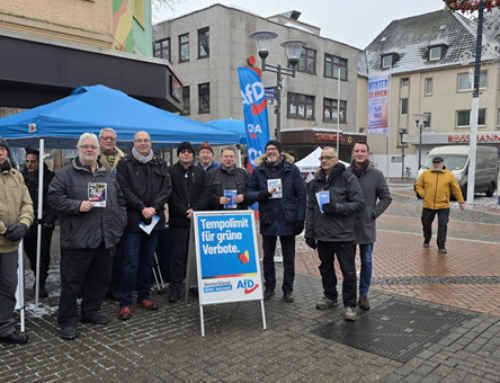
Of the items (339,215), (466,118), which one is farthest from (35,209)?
(466,118)

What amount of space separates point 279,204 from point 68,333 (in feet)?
9.04

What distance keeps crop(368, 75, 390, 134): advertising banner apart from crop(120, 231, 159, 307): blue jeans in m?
18.6

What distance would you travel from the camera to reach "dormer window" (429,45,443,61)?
3872 centimetres

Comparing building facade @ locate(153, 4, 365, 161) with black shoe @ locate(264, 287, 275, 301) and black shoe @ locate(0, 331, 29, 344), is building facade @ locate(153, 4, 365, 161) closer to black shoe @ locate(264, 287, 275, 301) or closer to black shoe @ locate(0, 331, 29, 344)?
black shoe @ locate(264, 287, 275, 301)

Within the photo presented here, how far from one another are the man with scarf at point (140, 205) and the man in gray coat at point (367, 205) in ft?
7.46

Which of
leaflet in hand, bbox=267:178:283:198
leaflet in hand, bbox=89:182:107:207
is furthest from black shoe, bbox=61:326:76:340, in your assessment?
leaflet in hand, bbox=267:178:283:198

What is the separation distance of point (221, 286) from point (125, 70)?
7820 millimetres

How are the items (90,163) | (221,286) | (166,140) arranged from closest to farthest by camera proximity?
(90,163), (221,286), (166,140)

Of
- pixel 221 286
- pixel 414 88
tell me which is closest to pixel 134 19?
pixel 221 286

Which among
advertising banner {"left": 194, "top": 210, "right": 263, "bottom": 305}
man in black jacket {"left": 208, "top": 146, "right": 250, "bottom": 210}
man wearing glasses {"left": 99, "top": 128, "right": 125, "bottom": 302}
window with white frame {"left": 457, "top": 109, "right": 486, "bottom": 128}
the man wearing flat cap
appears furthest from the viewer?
window with white frame {"left": 457, "top": 109, "right": 486, "bottom": 128}

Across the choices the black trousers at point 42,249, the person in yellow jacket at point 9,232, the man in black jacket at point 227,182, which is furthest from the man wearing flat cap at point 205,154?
the person in yellow jacket at point 9,232

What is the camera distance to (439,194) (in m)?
8.84

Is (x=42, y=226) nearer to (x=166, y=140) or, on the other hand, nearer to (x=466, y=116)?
(x=166, y=140)

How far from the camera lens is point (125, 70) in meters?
10.7
